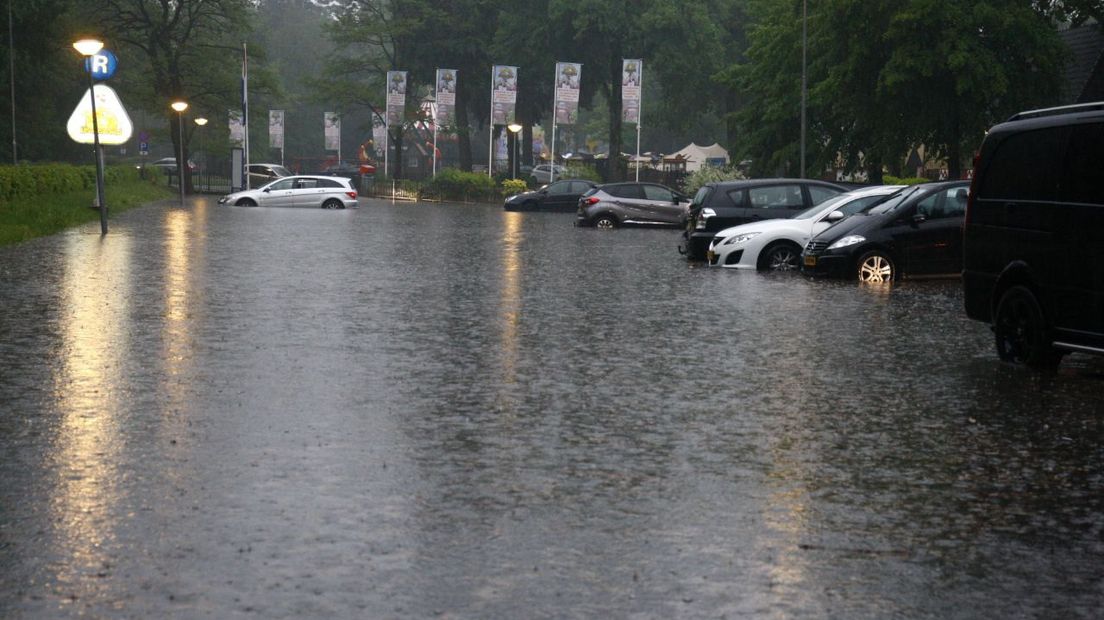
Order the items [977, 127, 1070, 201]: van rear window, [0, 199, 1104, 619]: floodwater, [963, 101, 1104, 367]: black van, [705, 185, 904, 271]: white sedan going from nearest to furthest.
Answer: [0, 199, 1104, 619]: floodwater < [963, 101, 1104, 367]: black van < [977, 127, 1070, 201]: van rear window < [705, 185, 904, 271]: white sedan

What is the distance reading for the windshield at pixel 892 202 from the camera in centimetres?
2255

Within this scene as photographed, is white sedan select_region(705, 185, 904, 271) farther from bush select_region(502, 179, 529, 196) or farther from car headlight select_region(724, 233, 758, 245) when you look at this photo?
bush select_region(502, 179, 529, 196)

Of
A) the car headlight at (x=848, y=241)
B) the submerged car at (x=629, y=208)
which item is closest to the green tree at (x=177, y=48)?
the submerged car at (x=629, y=208)

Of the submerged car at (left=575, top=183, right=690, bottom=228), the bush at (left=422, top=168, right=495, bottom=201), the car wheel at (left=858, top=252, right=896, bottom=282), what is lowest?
the bush at (left=422, top=168, right=495, bottom=201)

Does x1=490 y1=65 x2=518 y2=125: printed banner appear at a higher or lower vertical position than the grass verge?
higher

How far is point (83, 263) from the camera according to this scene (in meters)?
24.0

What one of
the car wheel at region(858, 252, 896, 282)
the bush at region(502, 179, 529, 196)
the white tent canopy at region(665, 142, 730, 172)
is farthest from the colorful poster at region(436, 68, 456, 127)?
the car wheel at region(858, 252, 896, 282)

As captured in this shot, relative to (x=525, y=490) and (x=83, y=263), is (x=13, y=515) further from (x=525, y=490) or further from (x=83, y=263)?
(x=83, y=263)

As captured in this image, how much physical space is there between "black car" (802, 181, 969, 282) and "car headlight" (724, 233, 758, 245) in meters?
2.63

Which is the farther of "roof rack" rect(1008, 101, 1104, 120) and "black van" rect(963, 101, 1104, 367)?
"roof rack" rect(1008, 101, 1104, 120)

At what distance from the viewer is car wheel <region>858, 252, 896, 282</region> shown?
22469 mm

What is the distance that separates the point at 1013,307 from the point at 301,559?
826 centimetres

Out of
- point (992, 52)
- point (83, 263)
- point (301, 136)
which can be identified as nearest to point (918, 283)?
point (83, 263)

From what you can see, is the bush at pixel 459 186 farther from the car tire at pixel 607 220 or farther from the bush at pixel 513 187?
the car tire at pixel 607 220
